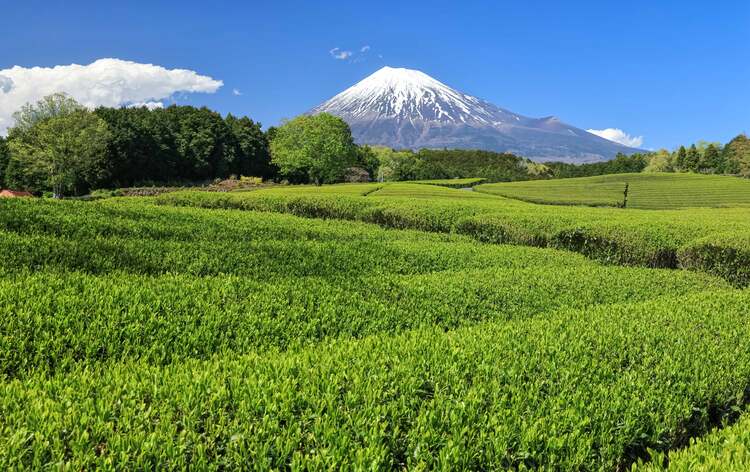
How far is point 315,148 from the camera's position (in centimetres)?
7081

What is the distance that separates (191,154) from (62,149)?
69.1 ft

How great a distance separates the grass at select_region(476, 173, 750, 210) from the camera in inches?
1865

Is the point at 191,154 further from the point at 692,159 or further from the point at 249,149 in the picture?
the point at 692,159

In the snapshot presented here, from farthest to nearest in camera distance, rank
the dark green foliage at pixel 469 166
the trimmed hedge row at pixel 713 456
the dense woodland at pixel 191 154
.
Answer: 1. the dark green foliage at pixel 469 166
2. the dense woodland at pixel 191 154
3. the trimmed hedge row at pixel 713 456

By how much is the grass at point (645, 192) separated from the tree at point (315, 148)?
2240cm

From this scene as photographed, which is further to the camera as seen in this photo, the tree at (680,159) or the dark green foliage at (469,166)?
the dark green foliage at (469,166)

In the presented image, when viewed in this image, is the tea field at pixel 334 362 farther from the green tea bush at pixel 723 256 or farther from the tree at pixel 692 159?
the tree at pixel 692 159

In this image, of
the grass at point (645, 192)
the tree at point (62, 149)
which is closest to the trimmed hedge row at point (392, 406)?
the grass at point (645, 192)

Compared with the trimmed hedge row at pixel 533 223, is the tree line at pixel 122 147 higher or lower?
higher

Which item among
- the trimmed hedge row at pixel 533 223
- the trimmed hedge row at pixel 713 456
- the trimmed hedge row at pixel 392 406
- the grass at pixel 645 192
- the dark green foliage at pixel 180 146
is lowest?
the trimmed hedge row at pixel 713 456

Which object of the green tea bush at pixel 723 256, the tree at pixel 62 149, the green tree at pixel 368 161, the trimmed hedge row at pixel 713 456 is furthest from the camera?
the green tree at pixel 368 161

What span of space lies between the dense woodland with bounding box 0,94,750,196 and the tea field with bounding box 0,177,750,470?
56429 mm

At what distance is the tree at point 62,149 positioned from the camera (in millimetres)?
55406

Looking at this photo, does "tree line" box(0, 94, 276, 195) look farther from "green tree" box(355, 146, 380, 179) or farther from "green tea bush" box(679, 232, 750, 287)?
"green tea bush" box(679, 232, 750, 287)
